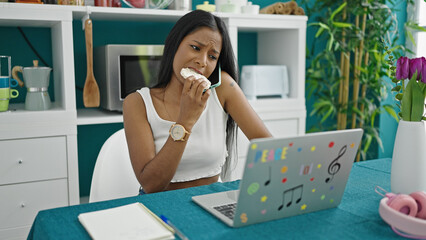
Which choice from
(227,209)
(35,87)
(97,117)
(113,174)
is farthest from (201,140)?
(35,87)

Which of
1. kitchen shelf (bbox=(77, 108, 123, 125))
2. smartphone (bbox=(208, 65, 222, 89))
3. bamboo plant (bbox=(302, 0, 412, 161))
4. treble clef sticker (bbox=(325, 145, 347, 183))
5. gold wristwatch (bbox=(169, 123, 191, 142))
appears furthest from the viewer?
bamboo plant (bbox=(302, 0, 412, 161))

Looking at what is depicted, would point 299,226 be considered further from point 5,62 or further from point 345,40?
point 345,40

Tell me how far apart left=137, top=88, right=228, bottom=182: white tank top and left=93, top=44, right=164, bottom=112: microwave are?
74 cm

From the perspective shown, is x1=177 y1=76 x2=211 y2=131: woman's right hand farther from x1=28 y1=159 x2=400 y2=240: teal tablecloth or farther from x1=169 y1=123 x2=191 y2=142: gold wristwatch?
x1=28 y1=159 x2=400 y2=240: teal tablecloth

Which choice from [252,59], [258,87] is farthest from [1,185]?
[252,59]

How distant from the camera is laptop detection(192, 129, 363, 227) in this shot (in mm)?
797

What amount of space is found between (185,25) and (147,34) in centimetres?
131

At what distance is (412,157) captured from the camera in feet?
3.34

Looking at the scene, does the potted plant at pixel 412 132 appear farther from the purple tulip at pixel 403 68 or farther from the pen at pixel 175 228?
the pen at pixel 175 228

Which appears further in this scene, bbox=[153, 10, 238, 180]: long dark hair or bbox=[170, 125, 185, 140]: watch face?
bbox=[153, 10, 238, 180]: long dark hair

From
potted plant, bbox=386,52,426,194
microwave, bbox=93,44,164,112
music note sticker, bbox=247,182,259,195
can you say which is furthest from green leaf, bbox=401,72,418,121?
microwave, bbox=93,44,164,112

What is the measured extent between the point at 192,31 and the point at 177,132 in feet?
1.18

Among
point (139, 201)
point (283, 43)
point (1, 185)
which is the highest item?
point (283, 43)

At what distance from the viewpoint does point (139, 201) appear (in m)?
1.03
